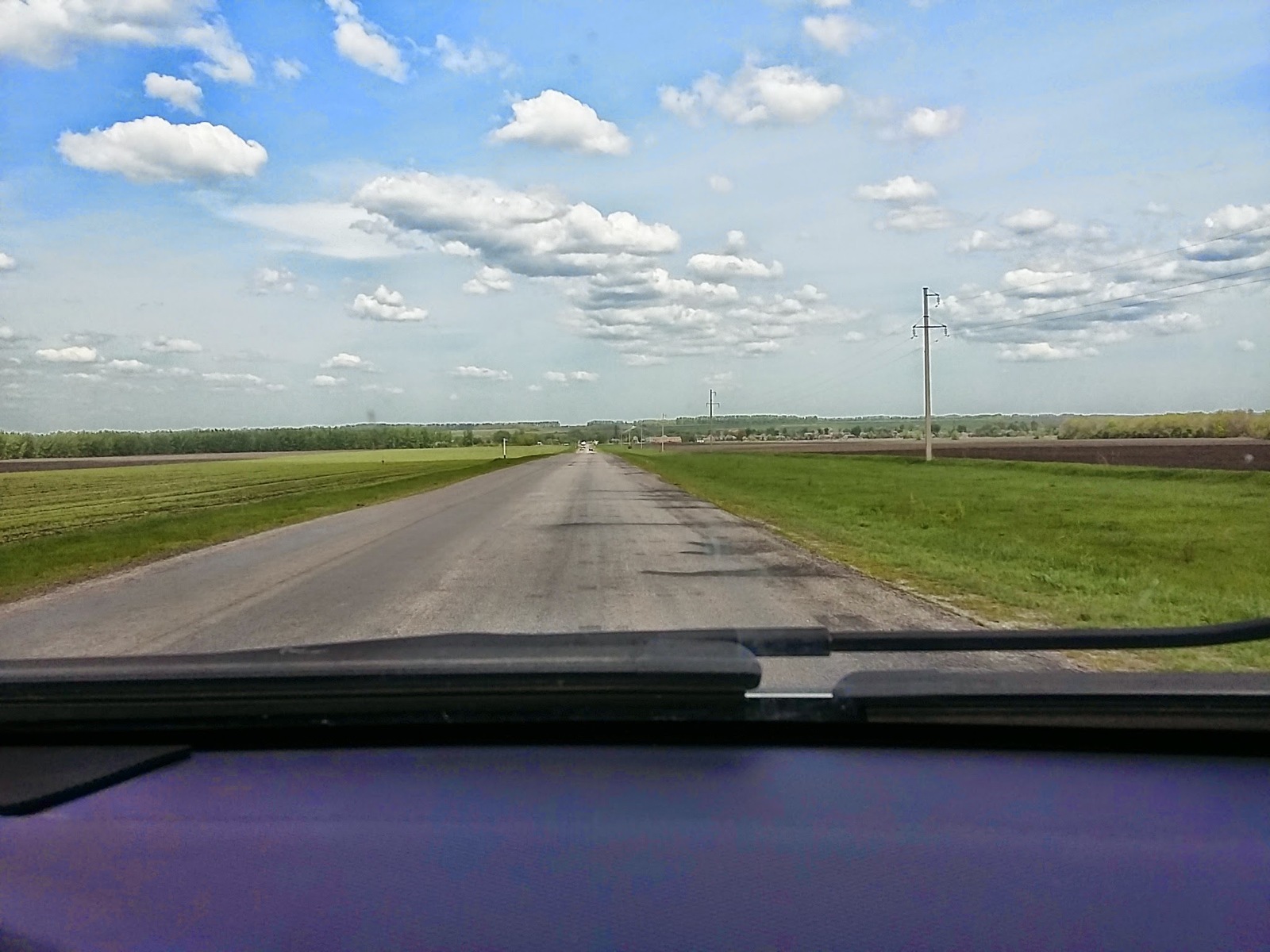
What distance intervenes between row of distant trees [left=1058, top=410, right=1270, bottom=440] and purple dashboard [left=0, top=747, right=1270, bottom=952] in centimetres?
5362

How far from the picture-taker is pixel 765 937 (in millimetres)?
2092

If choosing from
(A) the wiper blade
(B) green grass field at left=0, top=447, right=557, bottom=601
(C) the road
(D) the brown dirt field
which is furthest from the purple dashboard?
(D) the brown dirt field

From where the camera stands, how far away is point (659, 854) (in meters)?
2.39

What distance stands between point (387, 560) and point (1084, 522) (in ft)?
42.8

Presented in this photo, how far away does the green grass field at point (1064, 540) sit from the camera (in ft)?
32.2

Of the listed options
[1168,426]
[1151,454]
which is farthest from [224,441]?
[1168,426]

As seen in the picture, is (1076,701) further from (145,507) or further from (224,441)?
(224,441)

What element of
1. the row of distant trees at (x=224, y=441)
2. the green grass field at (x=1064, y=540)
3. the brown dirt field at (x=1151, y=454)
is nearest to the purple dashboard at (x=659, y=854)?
the green grass field at (x=1064, y=540)

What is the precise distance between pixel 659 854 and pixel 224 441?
64457mm

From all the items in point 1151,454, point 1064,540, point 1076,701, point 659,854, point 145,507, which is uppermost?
point 1076,701

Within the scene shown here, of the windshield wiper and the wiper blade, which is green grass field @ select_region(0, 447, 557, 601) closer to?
the windshield wiper

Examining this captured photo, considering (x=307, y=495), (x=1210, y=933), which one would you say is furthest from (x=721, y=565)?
(x=307, y=495)

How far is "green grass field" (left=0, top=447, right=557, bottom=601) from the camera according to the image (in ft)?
50.0

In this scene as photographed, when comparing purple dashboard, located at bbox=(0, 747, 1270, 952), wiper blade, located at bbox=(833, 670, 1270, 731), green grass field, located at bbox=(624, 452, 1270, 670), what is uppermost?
wiper blade, located at bbox=(833, 670, 1270, 731)
